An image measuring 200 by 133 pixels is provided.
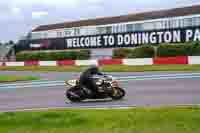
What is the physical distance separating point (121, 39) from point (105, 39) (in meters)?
2.40

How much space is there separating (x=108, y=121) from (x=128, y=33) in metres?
46.6

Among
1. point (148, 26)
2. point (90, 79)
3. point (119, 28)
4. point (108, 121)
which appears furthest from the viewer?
point (119, 28)

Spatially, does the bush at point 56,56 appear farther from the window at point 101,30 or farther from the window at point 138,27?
the window at point 138,27

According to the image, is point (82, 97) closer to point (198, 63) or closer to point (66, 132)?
point (66, 132)

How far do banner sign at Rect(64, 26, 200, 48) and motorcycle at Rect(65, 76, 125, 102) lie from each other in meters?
33.6

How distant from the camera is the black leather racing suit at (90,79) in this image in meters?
15.7

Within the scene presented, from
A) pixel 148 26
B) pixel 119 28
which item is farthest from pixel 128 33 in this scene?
pixel 148 26

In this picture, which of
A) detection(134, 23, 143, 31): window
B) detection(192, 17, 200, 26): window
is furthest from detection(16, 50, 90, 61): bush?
detection(192, 17, 200, 26): window

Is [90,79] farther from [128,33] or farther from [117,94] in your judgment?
[128,33]

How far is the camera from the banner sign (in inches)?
1969

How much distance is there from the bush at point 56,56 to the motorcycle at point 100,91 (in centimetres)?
3929

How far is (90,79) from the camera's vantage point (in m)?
15.7

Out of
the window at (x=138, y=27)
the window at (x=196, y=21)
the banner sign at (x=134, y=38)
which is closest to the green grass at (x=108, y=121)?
the banner sign at (x=134, y=38)

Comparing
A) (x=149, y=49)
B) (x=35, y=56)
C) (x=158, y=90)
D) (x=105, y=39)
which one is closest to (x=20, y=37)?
(x=35, y=56)
